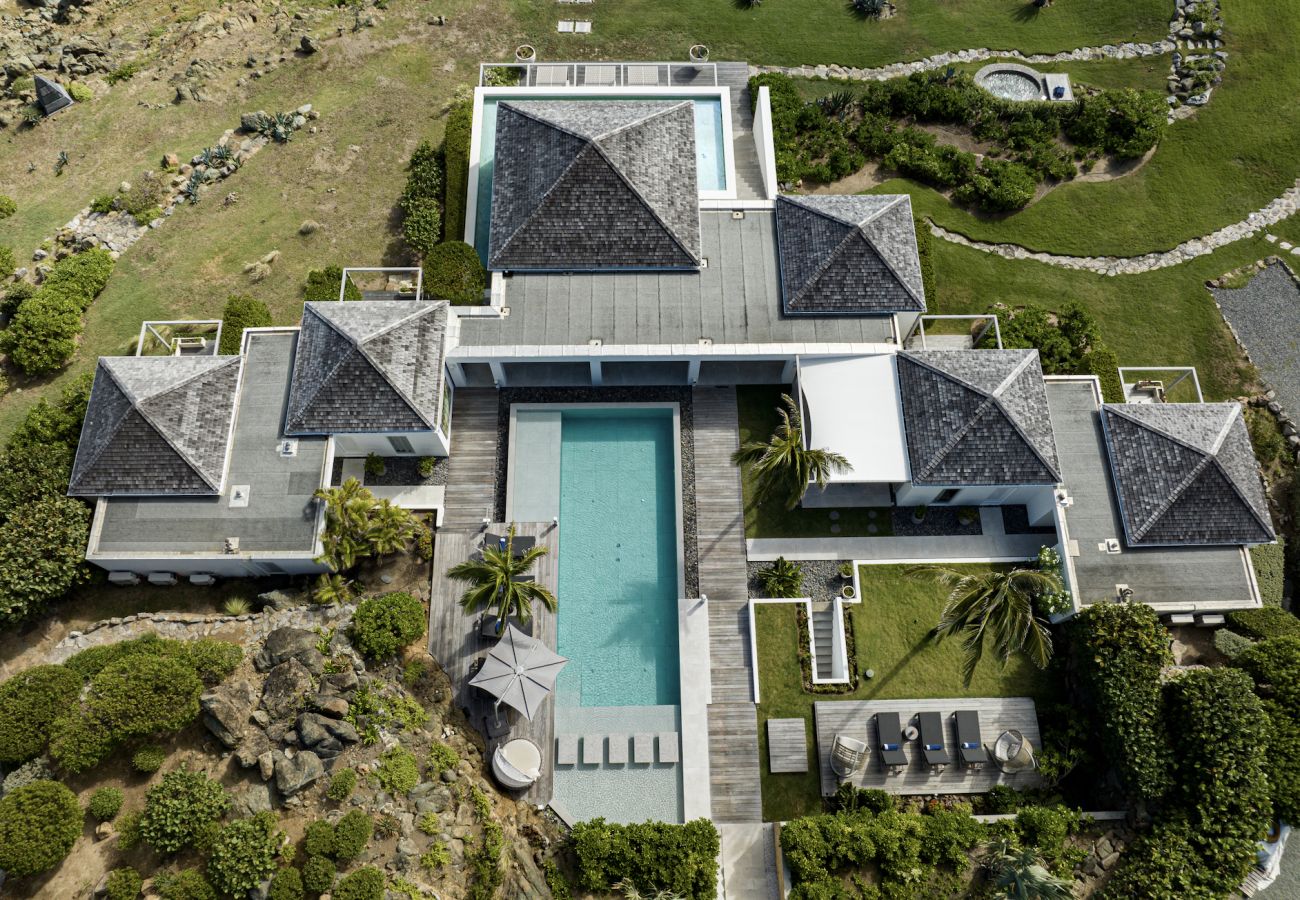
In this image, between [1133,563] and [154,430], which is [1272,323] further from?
[154,430]

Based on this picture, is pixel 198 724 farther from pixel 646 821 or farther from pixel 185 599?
pixel 646 821

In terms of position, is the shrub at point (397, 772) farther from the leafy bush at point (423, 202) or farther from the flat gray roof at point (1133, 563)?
the flat gray roof at point (1133, 563)

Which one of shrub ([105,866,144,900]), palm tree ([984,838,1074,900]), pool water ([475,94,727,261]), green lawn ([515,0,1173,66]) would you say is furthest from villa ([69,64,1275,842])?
green lawn ([515,0,1173,66])

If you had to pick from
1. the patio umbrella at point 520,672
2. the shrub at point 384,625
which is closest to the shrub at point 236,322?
the shrub at point 384,625

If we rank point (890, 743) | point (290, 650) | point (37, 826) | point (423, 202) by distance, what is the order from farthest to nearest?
1. point (423, 202)
2. point (890, 743)
3. point (290, 650)
4. point (37, 826)

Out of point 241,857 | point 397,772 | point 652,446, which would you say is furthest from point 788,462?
point 241,857

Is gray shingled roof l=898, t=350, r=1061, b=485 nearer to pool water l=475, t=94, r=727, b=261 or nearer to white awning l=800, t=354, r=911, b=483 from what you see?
white awning l=800, t=354, r=911, b=483
